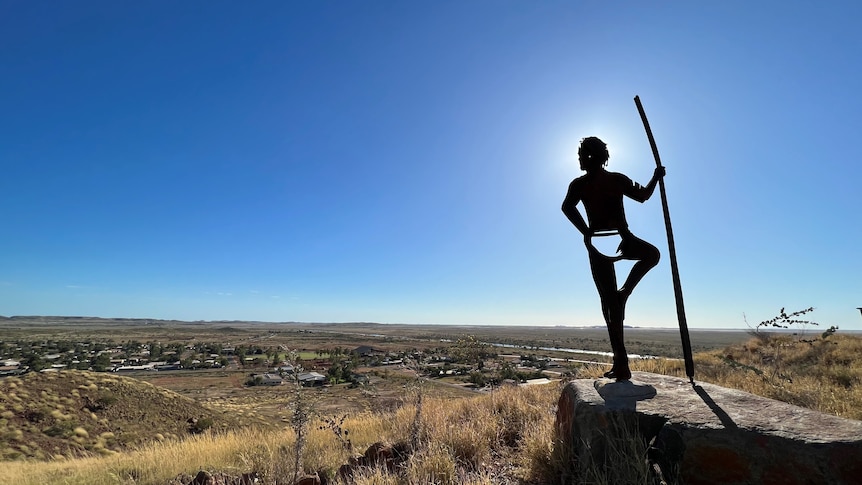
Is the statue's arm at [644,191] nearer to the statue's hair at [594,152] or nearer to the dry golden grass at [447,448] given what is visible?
the statue's hair at [594,152]

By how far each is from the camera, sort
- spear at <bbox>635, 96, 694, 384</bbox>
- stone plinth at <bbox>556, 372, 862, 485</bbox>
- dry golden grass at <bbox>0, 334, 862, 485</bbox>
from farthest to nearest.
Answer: spear at <bbox>635, 96, 694, 384</bbox>, dry golden grass at <bbox>0, 334, 862, 485</bbox>, stone plinth at <bbox>556, 372, 862, 485</bbox>

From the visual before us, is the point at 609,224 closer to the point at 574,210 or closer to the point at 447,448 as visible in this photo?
the point at 574,210

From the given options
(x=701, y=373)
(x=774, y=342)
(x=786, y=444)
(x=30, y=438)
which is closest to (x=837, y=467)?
(x=786, y=444)

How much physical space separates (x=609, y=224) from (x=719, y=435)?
2439 mm

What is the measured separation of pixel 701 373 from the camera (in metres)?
10.3

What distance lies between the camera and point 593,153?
4.93m

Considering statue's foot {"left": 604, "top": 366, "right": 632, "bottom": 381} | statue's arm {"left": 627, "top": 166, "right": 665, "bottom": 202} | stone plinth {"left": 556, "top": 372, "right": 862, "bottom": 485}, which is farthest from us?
statue's arm {"left": 627, "top": 166, "right": 665, "bottom": 202}

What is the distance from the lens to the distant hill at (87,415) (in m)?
14.3

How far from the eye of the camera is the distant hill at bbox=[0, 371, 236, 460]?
563 inches

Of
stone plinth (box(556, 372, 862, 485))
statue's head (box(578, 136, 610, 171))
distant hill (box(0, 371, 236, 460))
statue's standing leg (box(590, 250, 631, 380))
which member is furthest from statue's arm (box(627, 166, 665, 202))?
distant hill (box(0, 371, 236, 460))

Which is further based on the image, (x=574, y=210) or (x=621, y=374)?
(x=574, y=210)

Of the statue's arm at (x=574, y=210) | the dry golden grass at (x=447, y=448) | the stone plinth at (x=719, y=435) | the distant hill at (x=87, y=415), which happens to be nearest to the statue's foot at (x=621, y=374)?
the stone plinth at (x=719, y=435)

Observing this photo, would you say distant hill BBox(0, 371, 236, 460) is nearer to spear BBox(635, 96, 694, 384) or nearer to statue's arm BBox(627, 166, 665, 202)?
spear BBox(635, 96, 694, 384)

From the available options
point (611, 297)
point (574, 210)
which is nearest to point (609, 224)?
point (574, 210)
